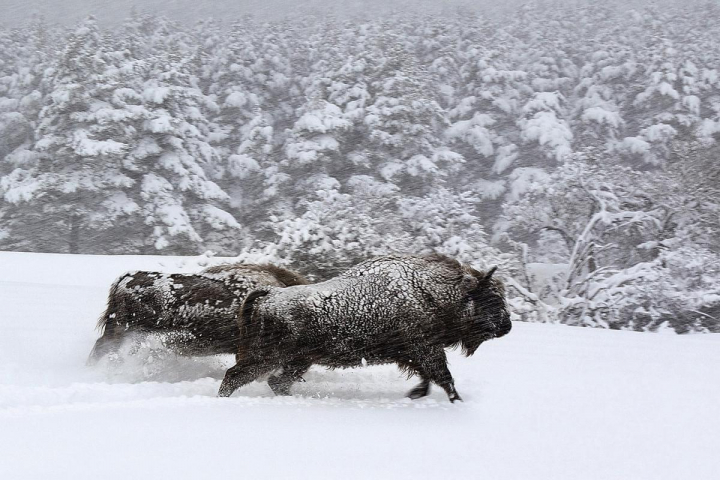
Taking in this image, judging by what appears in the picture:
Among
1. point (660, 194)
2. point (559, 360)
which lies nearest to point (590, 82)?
point (660, 194)

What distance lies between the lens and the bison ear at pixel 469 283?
5.57m

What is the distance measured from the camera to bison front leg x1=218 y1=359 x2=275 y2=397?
5270mm

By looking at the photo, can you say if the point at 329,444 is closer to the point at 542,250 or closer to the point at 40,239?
the point at 542,250

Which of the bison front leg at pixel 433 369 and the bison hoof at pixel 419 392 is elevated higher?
the bison front leg at pixel 433 369

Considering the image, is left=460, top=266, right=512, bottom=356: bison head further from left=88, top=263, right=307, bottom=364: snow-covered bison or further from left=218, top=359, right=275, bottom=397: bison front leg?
left=88, top=263, right=307, bottom=364: snow-covered bison

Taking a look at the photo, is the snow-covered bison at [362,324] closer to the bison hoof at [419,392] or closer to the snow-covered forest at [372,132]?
the bison hoof at [419,392]

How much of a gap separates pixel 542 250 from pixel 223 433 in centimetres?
2033

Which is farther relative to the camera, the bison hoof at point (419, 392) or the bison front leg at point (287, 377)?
the bison hoof at point (419, 392)

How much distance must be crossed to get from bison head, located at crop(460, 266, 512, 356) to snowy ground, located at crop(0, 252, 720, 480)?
0.51m

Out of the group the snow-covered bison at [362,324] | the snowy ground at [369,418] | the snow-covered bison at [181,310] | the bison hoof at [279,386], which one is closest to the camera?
the snowy ground at [369,418]

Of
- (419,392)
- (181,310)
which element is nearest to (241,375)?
(181,310)

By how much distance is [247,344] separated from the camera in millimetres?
5336

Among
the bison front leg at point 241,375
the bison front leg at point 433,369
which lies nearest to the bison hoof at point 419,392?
the bison front leg at point 433,369

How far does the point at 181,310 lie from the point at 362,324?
2029mm
